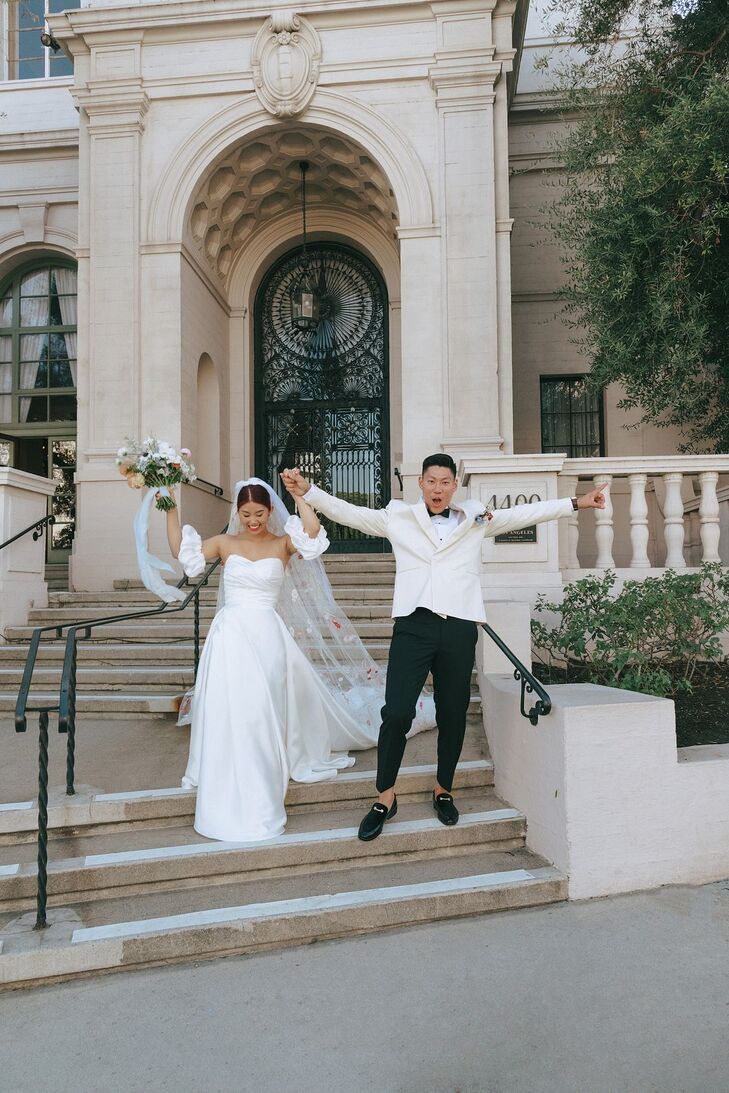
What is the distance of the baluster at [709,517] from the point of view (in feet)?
24.0

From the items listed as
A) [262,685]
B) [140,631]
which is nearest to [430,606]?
[262,685]

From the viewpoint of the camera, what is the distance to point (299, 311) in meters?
12.4

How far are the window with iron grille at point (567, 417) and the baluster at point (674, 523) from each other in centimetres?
574

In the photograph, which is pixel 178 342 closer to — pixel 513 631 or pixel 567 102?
pixel 567 102

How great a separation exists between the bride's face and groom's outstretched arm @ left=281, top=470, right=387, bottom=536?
53cm

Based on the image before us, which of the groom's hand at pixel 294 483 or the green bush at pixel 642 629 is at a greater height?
the groom's hand at pixel 294 483

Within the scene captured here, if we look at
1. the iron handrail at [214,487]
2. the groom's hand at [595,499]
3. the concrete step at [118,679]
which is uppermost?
the iron handrail at [214,487]

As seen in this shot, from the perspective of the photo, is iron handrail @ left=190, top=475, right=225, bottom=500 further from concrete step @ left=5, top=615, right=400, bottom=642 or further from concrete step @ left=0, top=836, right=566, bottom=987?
concrete step @ left=0, top=836, right=566, bottom=987

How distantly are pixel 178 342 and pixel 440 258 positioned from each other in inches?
148

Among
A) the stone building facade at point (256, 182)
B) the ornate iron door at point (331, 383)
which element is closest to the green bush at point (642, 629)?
the stone building facade at point (256, 182)

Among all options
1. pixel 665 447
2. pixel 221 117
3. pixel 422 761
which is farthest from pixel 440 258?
pixel 422 761

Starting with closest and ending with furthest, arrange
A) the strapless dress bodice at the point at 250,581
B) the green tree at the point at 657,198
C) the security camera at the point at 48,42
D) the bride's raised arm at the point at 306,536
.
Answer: the bride's raised arm at the point at 306,536
the strapless dress bodice at the point at 250,581
the green tree at the point at 657,198
the security camera at the point at 48,42

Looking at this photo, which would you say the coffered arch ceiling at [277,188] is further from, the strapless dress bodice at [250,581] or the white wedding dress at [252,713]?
the white wedding dress at [252,713]

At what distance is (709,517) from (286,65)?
8.35 metres
